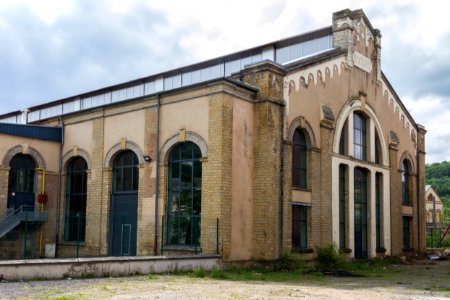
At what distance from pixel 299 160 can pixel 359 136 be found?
4.97 m

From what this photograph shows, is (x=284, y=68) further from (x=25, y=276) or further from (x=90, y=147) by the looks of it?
(x=25, y=276)

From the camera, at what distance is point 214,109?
61.8 ft

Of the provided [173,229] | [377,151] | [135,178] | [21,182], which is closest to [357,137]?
[377,151]

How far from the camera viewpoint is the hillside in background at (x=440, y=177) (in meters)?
108

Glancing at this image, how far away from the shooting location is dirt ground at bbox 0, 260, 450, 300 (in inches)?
461

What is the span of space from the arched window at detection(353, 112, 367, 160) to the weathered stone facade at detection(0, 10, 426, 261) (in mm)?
87

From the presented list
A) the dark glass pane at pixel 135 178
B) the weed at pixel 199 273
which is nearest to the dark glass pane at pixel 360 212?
the dark glass pane at pixel 135 178

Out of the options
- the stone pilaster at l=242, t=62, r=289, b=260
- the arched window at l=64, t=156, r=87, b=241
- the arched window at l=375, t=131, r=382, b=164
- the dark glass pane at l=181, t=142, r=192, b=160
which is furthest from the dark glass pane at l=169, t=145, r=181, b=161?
the arched window at l=375, t=131, r=382, b=164

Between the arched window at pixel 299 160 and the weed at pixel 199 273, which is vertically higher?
the arched window at pixel 299 160

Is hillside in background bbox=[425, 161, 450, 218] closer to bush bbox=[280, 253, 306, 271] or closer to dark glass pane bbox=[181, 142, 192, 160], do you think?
bush bbox=[280, 253, 306, 271]

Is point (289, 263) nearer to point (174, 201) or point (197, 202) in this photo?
point (197, 202)

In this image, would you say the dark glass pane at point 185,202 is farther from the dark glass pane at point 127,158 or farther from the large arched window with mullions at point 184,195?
the dark glass pane at point 127,158

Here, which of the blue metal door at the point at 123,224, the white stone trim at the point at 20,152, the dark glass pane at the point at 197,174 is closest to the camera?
the dark glass pane at the point at 197,174

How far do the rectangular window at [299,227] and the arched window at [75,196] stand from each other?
921 cm
